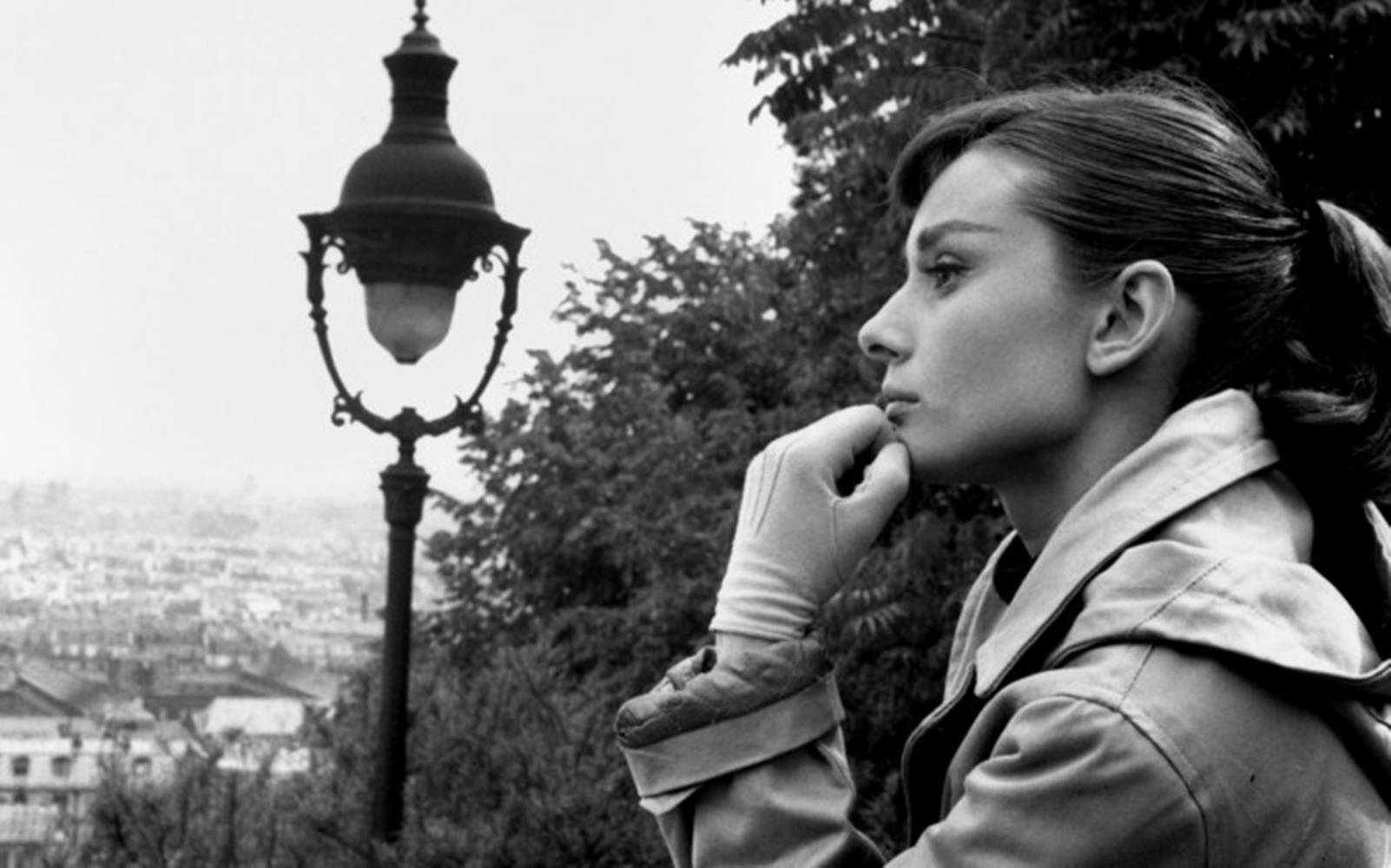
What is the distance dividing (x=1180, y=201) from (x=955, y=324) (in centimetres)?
23

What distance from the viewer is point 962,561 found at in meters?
12.4

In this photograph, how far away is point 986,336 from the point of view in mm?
2158

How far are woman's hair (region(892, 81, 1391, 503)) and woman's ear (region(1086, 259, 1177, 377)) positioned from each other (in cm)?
2

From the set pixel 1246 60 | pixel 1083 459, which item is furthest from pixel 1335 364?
pixel 1246 60

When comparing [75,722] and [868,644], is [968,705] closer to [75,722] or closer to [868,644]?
[75,722]

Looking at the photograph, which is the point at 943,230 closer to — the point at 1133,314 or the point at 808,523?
the point at 1133,314

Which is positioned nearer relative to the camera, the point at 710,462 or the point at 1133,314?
the point at 1133,314

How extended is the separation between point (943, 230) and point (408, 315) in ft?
20.2

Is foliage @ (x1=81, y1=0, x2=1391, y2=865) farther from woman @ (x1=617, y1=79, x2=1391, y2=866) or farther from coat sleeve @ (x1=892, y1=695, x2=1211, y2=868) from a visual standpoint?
coat sleeve @ (x1=892, y1=695, x2=1211, y2=868)

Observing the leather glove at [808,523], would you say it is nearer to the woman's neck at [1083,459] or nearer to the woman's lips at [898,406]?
the woman's lips at [898,406]

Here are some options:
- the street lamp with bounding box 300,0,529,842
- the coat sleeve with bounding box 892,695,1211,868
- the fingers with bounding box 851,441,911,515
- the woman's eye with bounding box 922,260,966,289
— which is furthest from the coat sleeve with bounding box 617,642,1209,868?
the street lamp with bounding box 300,0,529,842

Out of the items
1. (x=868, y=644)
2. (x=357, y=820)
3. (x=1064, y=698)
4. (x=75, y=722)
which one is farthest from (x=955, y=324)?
(x=868, y=644)

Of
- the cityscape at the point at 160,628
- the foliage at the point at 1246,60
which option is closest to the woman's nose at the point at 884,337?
the cityscape at the point at 160,628

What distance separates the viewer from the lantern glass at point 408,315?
826cm
